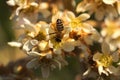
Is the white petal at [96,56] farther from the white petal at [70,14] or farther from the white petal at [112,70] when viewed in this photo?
the white petal at [70,14]

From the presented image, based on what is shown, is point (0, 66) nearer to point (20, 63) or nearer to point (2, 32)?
point (20, 63)

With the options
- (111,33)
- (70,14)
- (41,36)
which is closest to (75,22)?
(70,14)

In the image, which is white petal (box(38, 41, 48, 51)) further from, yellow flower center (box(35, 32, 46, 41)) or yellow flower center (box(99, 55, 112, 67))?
yellow flower center (box(99, 55, 112, 67))

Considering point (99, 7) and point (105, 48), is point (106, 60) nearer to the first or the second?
point (105, 48)

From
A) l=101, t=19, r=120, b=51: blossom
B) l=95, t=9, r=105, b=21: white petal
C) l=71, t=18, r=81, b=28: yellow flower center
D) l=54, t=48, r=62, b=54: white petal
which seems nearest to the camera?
l=54, t=48, r=62, b=54: white petal

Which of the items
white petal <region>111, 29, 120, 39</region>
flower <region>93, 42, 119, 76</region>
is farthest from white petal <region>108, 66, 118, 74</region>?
white petal <region>111, 29, 120, 39</region>

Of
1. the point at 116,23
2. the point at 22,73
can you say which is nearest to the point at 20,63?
the point at 22,73

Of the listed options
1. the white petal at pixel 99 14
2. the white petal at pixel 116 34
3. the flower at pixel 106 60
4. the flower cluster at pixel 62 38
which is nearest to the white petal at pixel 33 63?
the flower cluster at pixel 62 38
